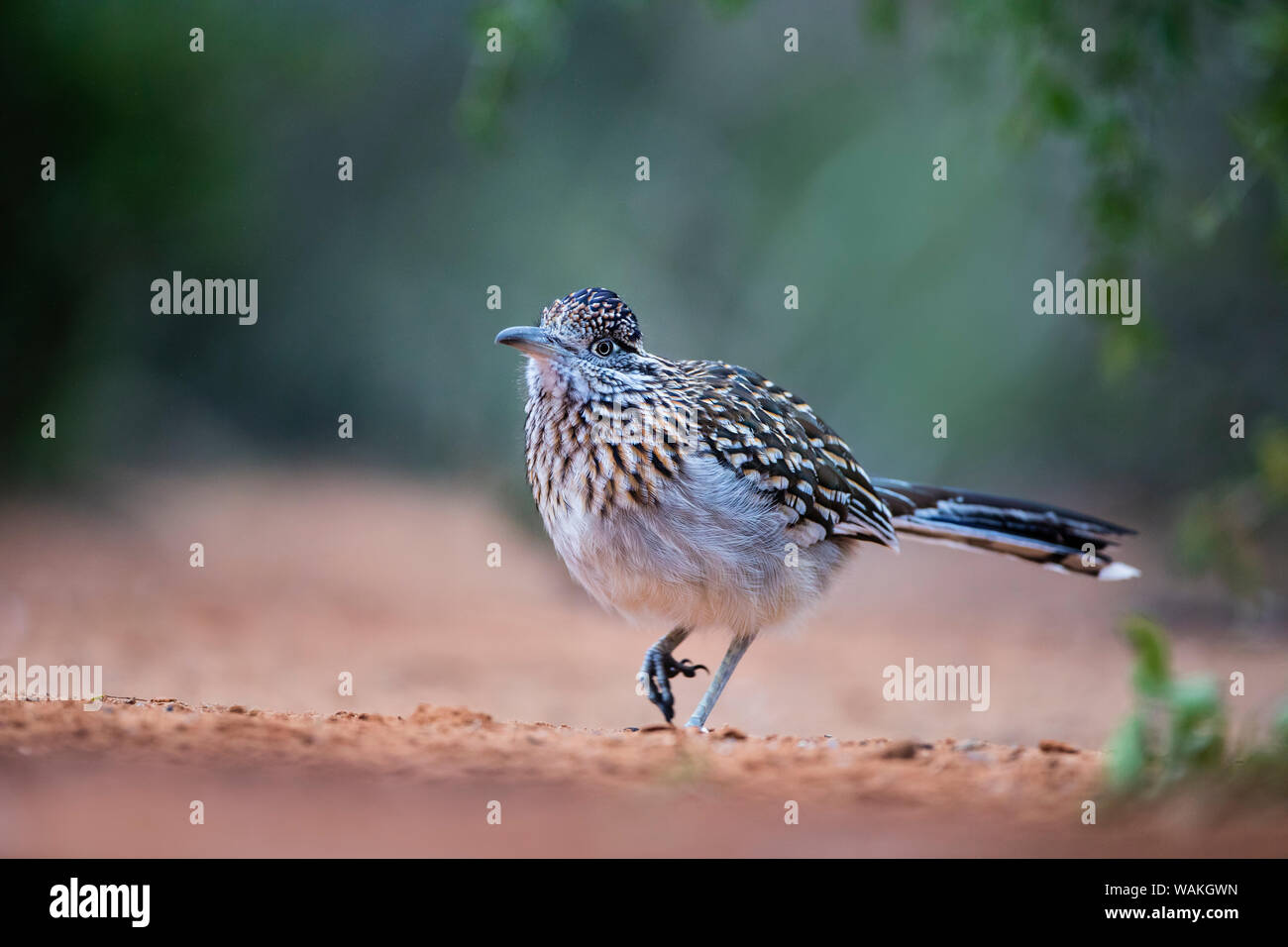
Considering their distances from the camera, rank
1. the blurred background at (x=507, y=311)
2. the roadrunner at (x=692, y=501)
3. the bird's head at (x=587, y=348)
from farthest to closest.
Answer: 1. the blurred background at (x=507, y=311)
2. the bird's head at (x=587, y=348)
3. the roadrunner at (x=692, y=501)

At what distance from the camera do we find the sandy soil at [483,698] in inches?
124

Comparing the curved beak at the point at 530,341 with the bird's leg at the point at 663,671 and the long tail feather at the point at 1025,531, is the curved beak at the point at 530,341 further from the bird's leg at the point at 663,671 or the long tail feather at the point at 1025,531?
the long tail feather at the point at 1025,531

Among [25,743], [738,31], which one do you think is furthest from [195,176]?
[25,743]

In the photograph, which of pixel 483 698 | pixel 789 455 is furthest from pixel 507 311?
pixel 789 455

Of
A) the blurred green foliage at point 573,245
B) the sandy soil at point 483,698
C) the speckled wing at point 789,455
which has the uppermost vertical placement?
the blurred green foliage at point 573,245

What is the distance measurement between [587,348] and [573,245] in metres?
9.13

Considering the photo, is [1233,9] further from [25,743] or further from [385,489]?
[385,489]

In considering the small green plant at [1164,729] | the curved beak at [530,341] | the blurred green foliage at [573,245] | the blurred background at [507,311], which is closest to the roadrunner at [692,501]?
the curved beak at [530,341]

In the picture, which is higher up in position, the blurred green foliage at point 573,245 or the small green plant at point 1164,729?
the blurred green foliage at point 573,245

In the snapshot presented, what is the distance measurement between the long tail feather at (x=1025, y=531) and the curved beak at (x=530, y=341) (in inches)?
72.3

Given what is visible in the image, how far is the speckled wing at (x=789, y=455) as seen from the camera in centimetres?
550

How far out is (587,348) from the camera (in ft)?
18.1

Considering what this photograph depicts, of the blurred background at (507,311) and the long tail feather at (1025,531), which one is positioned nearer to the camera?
the long tail feather at (1025,531)

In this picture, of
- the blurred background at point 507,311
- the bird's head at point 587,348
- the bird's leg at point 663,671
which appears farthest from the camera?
the blurred background at point 507,311
